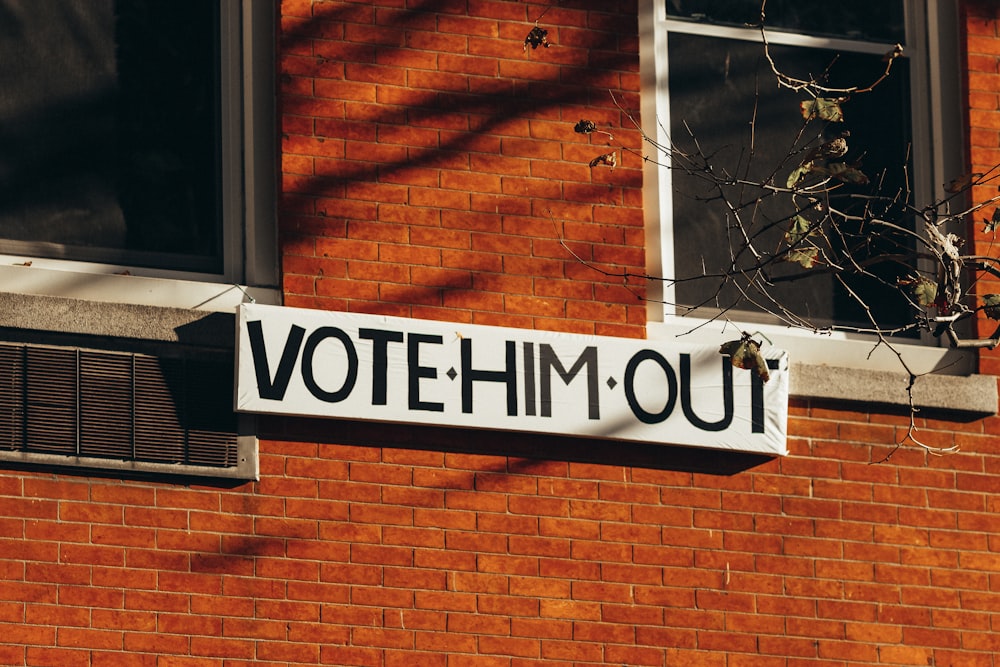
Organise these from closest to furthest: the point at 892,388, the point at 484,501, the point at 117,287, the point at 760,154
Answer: the point at 117,287 < the point at 484,501 < the point at 892,388 < the point at 760,154

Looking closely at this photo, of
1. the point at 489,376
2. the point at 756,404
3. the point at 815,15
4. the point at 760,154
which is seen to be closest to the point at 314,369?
the point at 489,376

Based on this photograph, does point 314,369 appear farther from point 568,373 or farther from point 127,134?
point 127,134

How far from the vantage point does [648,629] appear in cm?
779

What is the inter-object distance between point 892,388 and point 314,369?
292cm

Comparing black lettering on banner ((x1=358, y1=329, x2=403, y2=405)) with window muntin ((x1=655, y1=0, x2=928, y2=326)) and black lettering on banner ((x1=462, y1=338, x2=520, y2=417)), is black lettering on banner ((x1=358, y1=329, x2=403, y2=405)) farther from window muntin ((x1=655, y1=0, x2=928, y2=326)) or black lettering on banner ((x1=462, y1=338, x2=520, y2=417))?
window muntin ((x1=655, y1=0, x2=928, y2=326))

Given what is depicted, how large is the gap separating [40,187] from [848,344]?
4.02m

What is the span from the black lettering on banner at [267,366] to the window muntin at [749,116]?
1966 millimetres

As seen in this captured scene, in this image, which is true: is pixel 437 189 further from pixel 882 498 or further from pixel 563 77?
pixel 882 498

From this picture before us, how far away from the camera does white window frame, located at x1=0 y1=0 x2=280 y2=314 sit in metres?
7.57

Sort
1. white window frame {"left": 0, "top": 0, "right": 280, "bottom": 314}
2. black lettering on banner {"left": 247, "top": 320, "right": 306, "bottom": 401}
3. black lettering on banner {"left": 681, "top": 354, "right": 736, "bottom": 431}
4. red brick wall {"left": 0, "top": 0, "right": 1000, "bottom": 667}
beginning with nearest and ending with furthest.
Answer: red brick wall {"left": 0, "top": 0, "right": 1000, "bottom": 667}
black lettering on banner {"left": 247, "top": 320, "right": 306, "bottom": 401}
white window frame {"left": 0, "top": 0, "right": 280, "bottom": 314}
black lettering on banner {"left": 681, "top": 354, "right": 736, "bottom": 431}

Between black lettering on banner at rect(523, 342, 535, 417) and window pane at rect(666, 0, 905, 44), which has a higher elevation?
window pane at rect(666, 0, 905, 44)

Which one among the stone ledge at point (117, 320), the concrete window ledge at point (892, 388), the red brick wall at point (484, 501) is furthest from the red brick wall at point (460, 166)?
the concrete window ledge at point (892, 388)

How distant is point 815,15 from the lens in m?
9.00

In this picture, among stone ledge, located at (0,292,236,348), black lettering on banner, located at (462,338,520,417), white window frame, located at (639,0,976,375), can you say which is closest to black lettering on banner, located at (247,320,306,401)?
stone ledge, located at (0,292,236,348)
